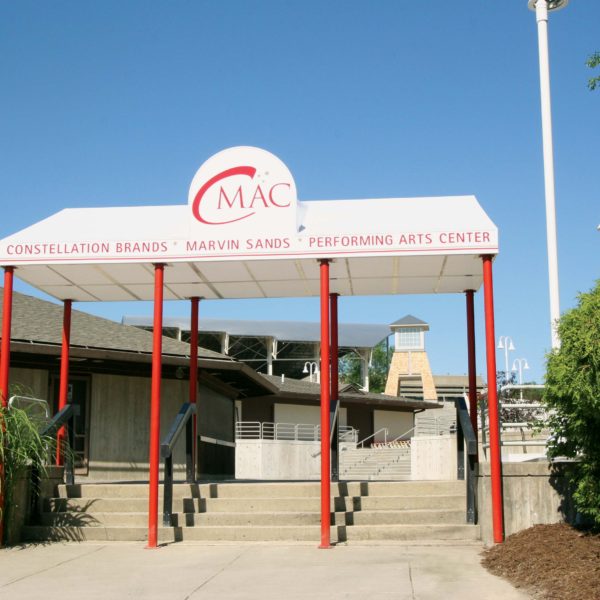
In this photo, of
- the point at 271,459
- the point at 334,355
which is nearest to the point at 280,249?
the point at 334,355

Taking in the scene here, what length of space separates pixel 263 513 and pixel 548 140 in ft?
28.2

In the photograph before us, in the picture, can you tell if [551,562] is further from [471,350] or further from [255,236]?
[255,236]

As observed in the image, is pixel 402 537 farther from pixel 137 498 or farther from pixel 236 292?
pixel 236 292

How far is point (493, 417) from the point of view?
9945 mm

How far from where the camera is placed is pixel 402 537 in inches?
398

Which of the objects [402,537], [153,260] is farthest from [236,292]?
[402,537]

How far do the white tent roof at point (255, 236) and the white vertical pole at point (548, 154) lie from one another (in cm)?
234

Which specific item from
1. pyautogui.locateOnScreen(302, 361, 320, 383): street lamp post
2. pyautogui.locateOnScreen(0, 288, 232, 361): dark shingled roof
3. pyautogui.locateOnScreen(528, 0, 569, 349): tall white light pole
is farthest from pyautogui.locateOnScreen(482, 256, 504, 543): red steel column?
pyautogui.locateOnScreen(302, 361, 320, 383): street lamp post

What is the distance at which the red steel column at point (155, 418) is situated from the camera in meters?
10.0

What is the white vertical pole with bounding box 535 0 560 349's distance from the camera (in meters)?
13.8

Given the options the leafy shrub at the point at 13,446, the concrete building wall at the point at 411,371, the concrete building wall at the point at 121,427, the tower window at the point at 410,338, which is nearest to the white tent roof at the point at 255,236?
the leafy shrub at the point at 13,446

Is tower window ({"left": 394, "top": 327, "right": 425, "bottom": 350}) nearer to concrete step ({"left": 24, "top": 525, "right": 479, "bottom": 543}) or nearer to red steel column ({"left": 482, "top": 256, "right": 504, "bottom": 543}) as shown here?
red steel column ({"left": 482, "top": 256, "right": 504, "bottom": 543})

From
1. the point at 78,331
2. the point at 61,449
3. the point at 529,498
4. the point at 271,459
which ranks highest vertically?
the point at 78,331

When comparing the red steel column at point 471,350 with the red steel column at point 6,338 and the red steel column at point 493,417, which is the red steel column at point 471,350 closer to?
the red steel column at point 493,417
